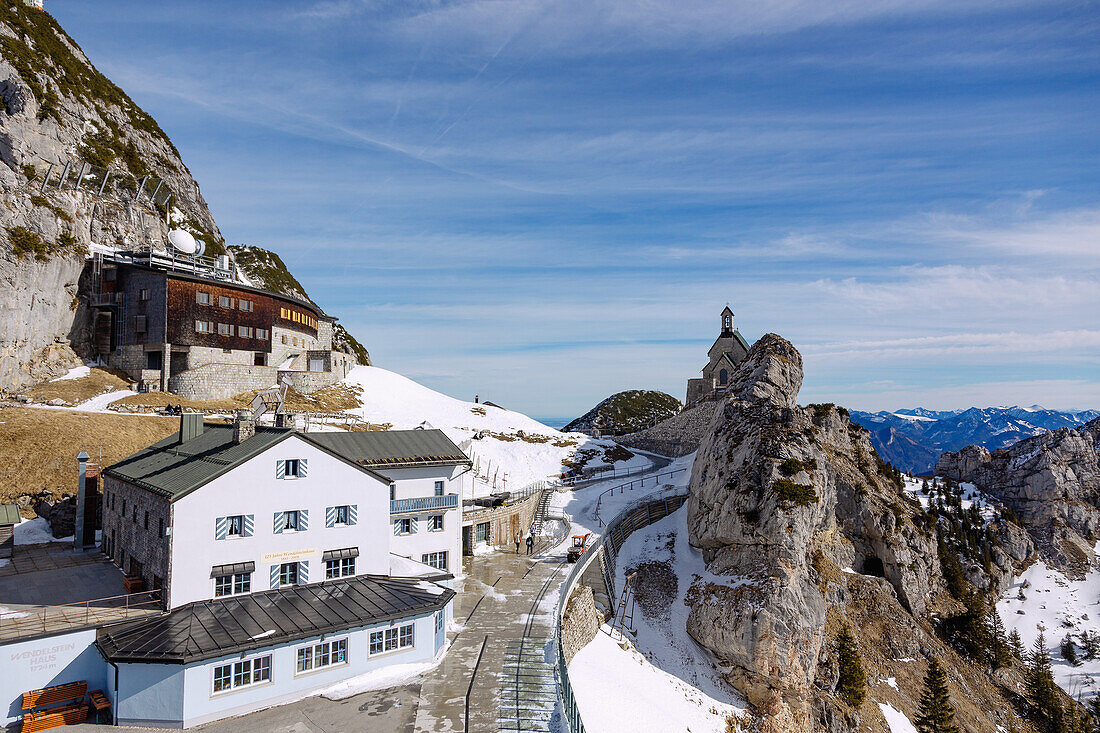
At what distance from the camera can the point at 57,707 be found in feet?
64.1

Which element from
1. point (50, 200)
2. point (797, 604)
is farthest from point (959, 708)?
point (50, 200)

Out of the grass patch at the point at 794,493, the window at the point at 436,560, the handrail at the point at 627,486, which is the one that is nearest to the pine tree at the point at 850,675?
the grass patch at the point at 794,493

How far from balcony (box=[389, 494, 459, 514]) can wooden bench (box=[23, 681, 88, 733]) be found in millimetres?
14643

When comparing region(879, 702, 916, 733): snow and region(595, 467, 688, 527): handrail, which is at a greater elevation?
region(595, 467, 688, 527): handrail

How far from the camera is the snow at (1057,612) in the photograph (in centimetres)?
5689

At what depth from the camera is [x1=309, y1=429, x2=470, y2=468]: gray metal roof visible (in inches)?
1276

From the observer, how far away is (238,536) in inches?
947

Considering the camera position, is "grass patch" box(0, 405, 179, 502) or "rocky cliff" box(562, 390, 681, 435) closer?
"grass patch" box(0, 405, 179, 502)

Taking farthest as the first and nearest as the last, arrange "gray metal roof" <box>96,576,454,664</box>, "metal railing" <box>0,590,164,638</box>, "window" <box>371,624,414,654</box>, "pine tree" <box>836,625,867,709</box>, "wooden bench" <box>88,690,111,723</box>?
"pine tree" <box>836,625,867,709</box>, "window" <box>371,624,414,654</box>, "metal railing" <box>0,590,164,638</box>, "wooden bench" <box>88,690,111,723</box>, "gray metal roof" <box>96,576,454,664</box>

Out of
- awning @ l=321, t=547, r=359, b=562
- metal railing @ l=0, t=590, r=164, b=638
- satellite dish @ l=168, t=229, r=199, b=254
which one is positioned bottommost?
metal railing @ l=0, t=590, r=164, b=638

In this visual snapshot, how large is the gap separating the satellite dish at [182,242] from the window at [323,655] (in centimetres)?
6215

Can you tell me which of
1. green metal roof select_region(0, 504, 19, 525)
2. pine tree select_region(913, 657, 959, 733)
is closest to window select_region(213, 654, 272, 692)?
green metal roof select_region(0, 504, 19, 525)

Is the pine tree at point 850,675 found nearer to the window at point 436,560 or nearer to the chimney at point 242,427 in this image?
the window at point 436,560

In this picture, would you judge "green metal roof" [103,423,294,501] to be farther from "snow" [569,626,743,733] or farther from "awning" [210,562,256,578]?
"snow" [569,626,743,733]
